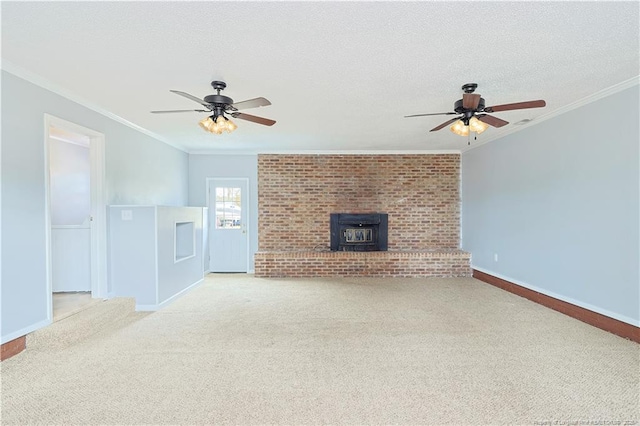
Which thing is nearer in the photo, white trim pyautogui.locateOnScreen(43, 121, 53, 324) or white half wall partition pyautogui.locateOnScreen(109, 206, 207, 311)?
white trim pyautogui.locateOnScreen(43, 121, 53, 324)

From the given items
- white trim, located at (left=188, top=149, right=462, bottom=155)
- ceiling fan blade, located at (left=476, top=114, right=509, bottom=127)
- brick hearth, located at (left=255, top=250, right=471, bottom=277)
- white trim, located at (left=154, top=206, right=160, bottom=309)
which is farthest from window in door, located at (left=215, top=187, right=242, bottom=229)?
ceiling fan blade, located at (left=476, top=114, right=509, bottom=127)

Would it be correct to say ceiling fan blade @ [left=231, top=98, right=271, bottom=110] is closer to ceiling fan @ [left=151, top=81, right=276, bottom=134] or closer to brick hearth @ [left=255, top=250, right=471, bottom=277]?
ceiling fan @ [left=151, top=81, right=276, bottom=134]

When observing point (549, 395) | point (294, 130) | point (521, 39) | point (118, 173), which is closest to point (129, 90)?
point (118, 173)

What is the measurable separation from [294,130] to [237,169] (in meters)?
2.13

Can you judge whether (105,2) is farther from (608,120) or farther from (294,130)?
(608,120)

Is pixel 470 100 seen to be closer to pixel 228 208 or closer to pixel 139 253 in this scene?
pixel 139 253

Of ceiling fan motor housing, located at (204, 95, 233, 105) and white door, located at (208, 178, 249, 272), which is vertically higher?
ceiling fan motor housing, located at (204, 95, 233, 105)

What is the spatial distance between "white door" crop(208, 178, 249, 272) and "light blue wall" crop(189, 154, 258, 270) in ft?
0.37

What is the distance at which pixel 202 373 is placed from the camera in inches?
92.4

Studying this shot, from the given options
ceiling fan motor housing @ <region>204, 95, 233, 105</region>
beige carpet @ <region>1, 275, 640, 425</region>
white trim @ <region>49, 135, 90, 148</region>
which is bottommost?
beige carpet @ <region>1, 275, 640, 425</region>

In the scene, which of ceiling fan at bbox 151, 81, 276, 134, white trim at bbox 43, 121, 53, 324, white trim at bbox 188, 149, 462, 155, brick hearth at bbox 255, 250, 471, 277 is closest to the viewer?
ceiling fan at bbox 151, 81, 276, 134

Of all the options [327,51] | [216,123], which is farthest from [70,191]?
[327,51]

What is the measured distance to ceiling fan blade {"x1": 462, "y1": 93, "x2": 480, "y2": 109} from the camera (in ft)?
8.52

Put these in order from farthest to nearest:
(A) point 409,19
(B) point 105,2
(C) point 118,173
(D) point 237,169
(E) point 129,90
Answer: (D) point 237,169 → (C) point 118,173 → (E) point 129,90 → (A) point 409,19 → (B) point 105,2
